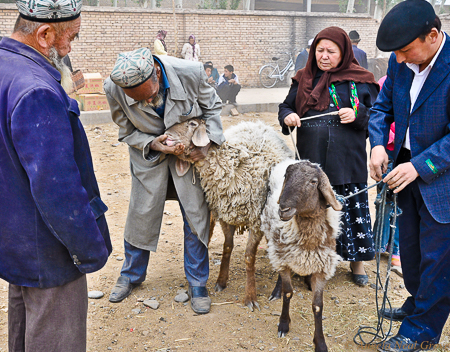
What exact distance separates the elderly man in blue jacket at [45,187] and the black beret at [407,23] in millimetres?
1743

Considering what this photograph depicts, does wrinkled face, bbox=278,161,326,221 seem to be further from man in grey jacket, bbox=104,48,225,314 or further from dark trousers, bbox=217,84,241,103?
dark trousers, bbox=217,84,241,103

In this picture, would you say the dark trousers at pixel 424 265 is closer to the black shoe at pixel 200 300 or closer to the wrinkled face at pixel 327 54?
the wrinkled face at pixel 327 54

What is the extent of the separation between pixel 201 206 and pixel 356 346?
1.65m

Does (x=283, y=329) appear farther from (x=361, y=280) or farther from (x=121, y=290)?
(x=121, y=290)

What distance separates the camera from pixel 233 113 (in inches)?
461

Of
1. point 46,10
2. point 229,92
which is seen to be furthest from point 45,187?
point 229,92

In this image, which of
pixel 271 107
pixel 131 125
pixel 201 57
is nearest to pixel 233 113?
pixel 271 107

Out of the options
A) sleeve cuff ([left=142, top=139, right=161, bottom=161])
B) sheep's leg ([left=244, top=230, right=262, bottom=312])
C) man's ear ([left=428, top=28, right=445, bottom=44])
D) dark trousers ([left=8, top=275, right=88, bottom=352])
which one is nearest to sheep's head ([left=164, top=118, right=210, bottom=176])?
sleeve cuff ([left=142, top=139, right=161, bottom=161])

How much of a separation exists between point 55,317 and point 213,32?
1815 centimetres

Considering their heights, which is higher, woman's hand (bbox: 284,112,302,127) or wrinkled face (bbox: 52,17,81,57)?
wrinkled face (bbox: 52,17,81,57)

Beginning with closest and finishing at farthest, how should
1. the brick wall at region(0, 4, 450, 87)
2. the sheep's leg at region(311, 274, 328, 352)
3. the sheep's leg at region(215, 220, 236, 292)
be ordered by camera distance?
the sheep's leg at region(311, 274, 328, 352), the sheep's leg at region(215, 220, 236, 292), the brick wall at region(0, 4, 450, 87)

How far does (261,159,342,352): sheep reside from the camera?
280 cm

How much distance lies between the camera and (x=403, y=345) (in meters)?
2.84

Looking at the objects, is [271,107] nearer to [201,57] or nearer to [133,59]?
[201,57]
